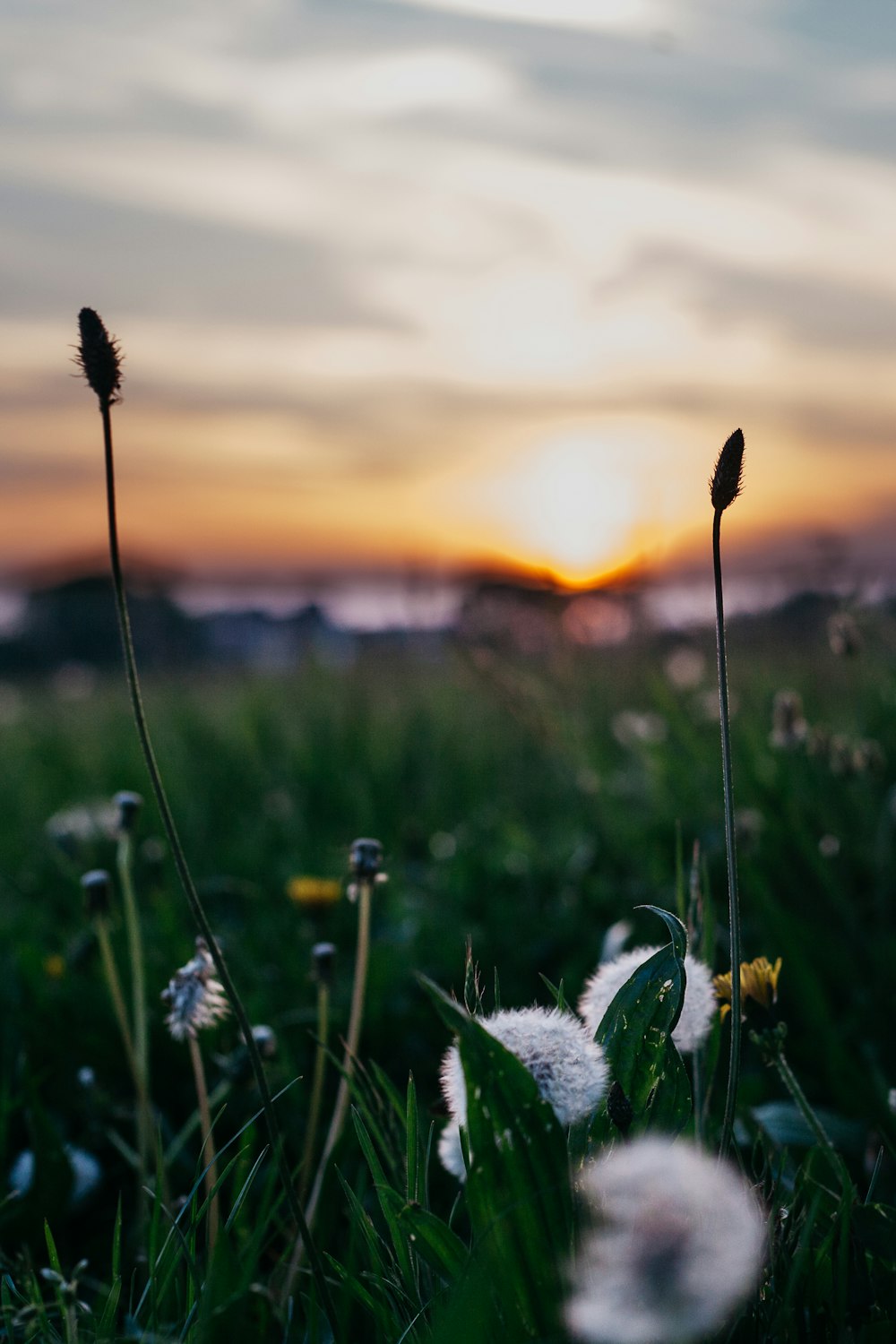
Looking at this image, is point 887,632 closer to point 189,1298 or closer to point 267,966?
point 267,966

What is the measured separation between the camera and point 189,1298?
0.99 m

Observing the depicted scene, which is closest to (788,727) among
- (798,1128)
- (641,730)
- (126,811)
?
(641,730)

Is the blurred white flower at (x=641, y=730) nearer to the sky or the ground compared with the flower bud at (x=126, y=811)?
nearer to the ground

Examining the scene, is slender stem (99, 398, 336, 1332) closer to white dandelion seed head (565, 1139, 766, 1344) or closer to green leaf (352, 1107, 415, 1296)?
green leaf (352, 1107, 415, 1296)

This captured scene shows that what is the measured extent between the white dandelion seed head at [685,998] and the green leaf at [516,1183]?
18 cm

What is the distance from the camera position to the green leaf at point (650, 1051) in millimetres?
983

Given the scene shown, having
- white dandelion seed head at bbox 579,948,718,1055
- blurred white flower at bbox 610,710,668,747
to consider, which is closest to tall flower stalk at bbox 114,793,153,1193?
white dandelion seed head at bbox 579,948,718,1055

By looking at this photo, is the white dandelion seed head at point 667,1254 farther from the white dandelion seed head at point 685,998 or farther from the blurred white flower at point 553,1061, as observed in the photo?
the white dandelion seed head at point 685,998

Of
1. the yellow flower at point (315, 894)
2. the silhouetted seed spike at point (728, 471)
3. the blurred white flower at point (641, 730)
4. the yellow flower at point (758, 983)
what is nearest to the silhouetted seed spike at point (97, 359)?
the silhouetted seed spike at point (728, 471)

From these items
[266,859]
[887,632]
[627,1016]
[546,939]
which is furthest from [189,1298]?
[887,632]

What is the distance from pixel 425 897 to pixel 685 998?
1824mm

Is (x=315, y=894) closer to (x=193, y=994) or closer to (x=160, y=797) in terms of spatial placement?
(x=193, y=994)

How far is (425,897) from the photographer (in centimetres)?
285

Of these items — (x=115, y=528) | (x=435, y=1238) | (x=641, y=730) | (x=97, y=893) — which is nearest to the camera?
(x=115, y=528)
